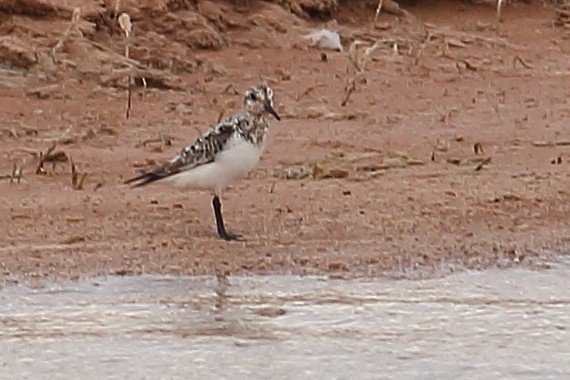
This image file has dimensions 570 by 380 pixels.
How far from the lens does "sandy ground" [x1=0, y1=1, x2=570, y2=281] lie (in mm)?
7652

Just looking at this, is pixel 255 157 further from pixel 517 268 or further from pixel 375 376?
pixel 375 376

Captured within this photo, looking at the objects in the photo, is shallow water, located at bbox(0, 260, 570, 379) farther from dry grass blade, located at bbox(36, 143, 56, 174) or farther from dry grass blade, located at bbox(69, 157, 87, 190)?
dry grass blade, located at bbox(36, 143, 56, 174)

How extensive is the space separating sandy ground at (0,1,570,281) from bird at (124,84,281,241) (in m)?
0.25

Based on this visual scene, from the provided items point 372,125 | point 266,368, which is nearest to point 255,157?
point 266,368

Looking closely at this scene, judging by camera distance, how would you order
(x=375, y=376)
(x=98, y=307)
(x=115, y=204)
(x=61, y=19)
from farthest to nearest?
(x=61, y=19) < (x=115, y=204) < (x=98, y=307) < (x=375, y=376)

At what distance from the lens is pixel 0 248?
7.53 metres

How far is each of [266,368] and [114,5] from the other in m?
5.68

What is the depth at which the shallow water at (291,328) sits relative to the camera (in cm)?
608

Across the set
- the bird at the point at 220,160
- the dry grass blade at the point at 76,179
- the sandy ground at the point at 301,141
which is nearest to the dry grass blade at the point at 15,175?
the sandy ground at the point at 301,141

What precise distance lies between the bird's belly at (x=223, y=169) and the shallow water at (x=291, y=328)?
673 mm

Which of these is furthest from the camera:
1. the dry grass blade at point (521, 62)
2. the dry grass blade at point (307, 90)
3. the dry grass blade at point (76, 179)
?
the dry grass blade at point (521, 62)

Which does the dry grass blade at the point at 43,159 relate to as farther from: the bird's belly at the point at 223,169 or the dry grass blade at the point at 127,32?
the bird's belly at the point at 223,169

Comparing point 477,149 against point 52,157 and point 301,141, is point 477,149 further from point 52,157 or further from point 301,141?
point 52,157

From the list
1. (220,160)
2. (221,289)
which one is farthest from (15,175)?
(221,289)
